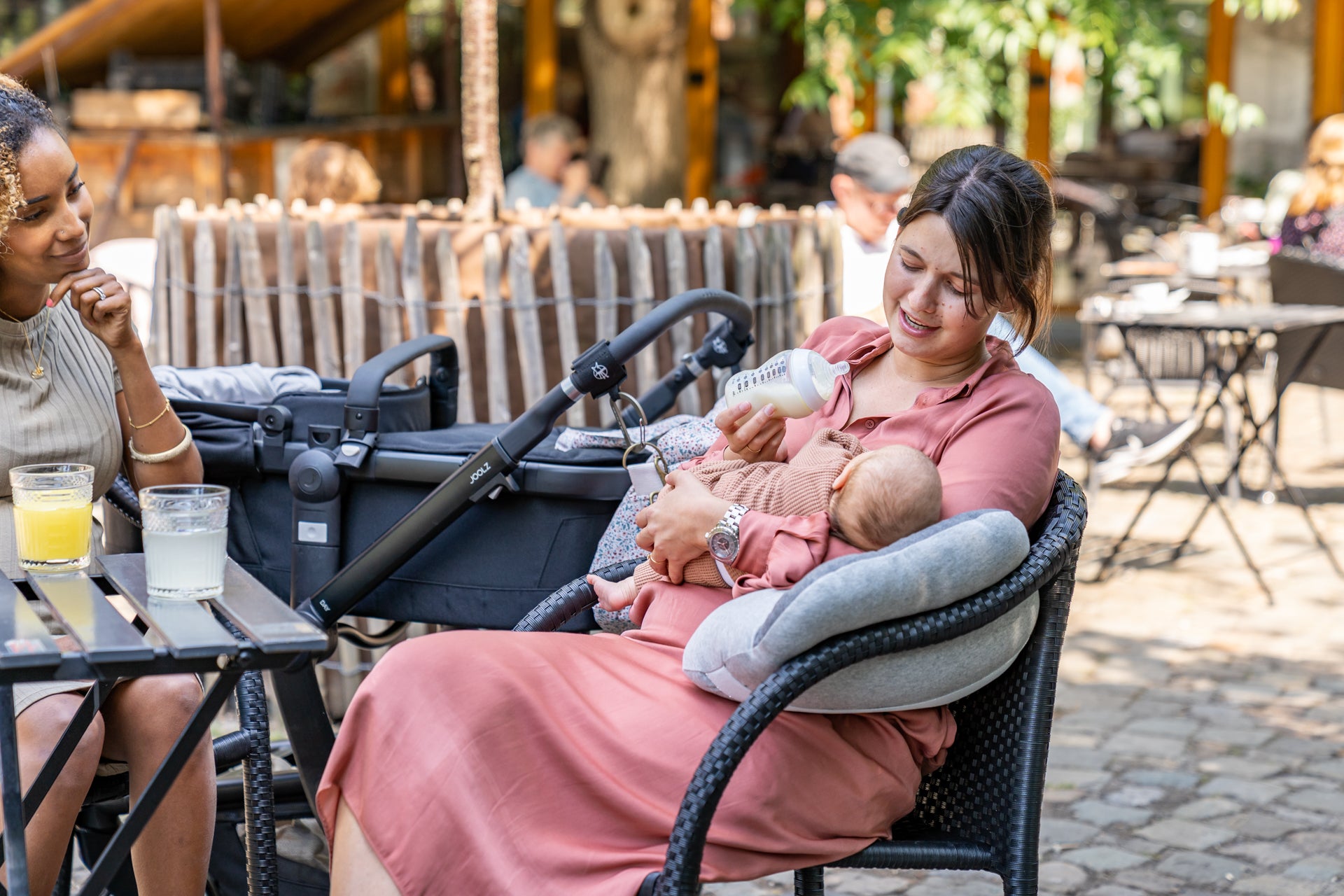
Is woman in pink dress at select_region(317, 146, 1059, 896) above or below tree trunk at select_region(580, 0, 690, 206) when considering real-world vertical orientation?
below

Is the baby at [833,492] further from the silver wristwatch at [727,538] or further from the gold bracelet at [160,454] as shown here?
the gold bracelet at [160,454]

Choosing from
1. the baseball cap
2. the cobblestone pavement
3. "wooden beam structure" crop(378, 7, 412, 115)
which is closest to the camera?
the cobblestone pavement

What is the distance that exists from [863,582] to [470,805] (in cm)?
63

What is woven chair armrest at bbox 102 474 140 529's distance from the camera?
2895mm

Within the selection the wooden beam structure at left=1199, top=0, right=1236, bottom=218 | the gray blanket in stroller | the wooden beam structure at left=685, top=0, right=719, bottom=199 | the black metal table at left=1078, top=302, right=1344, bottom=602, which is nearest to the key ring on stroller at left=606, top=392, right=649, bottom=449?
the gray blanket in stroller

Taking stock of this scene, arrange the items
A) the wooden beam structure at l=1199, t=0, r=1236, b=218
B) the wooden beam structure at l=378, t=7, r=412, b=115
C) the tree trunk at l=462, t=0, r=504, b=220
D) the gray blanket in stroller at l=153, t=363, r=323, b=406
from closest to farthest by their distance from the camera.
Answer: the gray blanket in stroller at l=153, t=363, r=323, b=406, the tree trunk at l=462, t=0, r=504, b=220, the wooden beam structure at l=1199, t=0, r=1236, b=218, the wooden beam structure at l=378, t=7, r=412, b=115

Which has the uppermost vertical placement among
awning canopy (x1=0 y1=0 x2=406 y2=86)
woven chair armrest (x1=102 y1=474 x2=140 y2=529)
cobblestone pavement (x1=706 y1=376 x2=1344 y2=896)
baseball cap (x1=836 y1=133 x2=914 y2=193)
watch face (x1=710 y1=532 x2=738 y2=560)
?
awning canopy (x1=0 y1=0 x2=406 y2=86)

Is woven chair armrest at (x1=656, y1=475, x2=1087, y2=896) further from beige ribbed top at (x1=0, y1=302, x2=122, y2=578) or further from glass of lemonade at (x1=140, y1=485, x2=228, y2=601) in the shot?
beige ribbed top at (x1=0, y1=302, x2=122, y2=578)

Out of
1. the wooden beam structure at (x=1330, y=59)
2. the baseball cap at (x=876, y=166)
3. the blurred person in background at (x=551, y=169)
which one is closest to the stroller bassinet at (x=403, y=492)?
the baseball cap at (x=876, y=166)

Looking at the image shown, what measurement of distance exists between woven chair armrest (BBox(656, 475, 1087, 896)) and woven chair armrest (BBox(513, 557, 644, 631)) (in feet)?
2.24

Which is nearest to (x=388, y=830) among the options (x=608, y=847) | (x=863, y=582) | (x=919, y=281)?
(x=608, y=847)

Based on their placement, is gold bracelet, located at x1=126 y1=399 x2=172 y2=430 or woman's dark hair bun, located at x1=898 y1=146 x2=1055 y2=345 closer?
woman's dark hair bun, located at x1=898 y1=146 x2=1055 y2=345

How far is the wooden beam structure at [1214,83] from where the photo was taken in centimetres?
1217

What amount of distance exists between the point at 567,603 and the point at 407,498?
46 centimetres
